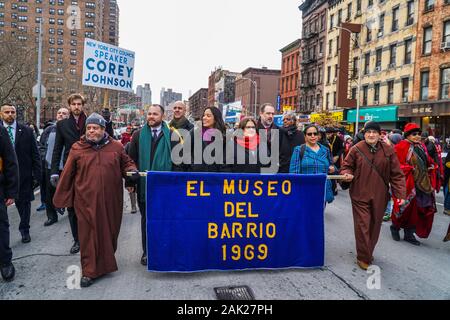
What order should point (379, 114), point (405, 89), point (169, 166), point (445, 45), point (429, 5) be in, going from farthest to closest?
point (379, 114) → point (405, 89) → point (429, 5) → point (445, 45) → point (169, 166)

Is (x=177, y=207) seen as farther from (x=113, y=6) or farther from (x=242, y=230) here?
(x=113, y=6)

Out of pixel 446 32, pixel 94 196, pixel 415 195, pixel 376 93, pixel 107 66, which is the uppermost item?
pixel 446 32

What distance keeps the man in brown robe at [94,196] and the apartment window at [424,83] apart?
2720 centimetres

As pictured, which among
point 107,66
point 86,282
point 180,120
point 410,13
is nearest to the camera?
point 86,282

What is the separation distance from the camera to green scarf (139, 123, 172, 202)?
4.77 meters

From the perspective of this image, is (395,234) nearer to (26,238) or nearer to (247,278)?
(247,278)

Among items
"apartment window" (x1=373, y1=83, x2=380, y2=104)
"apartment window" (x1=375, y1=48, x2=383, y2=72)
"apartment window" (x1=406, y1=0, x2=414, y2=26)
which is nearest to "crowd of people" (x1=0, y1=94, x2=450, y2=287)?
"apartment window" (x1=406, y1=0, x2=414, y2=26)

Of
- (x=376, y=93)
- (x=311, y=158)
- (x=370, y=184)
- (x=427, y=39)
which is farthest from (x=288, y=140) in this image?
(x=376, y=93)

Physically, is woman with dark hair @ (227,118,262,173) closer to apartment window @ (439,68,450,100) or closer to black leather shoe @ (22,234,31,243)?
black leather shoe @ (22,234,31,243)

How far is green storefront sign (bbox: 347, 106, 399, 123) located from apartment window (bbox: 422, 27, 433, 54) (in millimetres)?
4601

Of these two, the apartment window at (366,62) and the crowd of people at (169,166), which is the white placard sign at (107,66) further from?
the apartment window at (366,62)

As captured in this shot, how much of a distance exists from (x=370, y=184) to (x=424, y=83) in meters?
25.6

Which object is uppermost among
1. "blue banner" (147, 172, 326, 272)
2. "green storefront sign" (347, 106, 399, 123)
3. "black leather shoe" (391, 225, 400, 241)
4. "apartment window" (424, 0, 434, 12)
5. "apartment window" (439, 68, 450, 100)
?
"apartment window" (424, 0, 434, 12)

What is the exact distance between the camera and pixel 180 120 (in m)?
6.14
